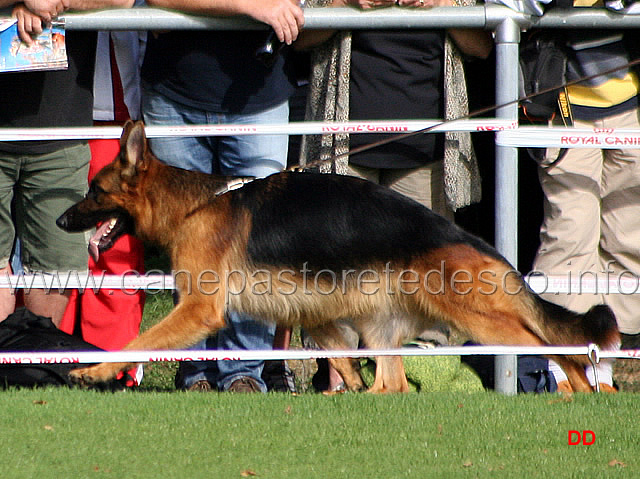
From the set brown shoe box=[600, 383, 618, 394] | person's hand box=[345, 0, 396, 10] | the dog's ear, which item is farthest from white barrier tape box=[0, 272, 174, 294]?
brown shoe box=[600, 383, 618, 394]

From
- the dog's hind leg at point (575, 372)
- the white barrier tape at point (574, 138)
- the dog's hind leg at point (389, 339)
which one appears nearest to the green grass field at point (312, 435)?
the dog's hind leg at point (575, 372)

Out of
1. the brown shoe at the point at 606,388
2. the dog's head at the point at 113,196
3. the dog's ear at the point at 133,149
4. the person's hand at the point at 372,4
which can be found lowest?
the brown shoe at the point at 606,388

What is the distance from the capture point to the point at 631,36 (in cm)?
487

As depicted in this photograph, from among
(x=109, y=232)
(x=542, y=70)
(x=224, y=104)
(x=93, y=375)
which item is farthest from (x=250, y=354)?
(x=542, y=70)

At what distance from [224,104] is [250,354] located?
4.36ft

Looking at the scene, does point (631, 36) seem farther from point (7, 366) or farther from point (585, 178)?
point (7, 366)

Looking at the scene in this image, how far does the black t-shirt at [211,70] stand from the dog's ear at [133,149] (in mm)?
471

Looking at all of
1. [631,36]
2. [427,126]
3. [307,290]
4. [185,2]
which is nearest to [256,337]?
[307,290]

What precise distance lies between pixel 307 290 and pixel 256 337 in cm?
66

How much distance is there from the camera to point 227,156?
4.94 m

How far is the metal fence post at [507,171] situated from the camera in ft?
14.9

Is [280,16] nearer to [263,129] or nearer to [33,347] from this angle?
[263,129]

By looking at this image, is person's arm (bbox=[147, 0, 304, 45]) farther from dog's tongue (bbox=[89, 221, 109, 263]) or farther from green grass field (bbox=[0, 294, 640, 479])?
→ green grass field (bbox=[0, 294, 640, 479])

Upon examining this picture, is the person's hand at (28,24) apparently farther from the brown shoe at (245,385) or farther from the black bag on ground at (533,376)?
the black bag on ground at (533,376)
